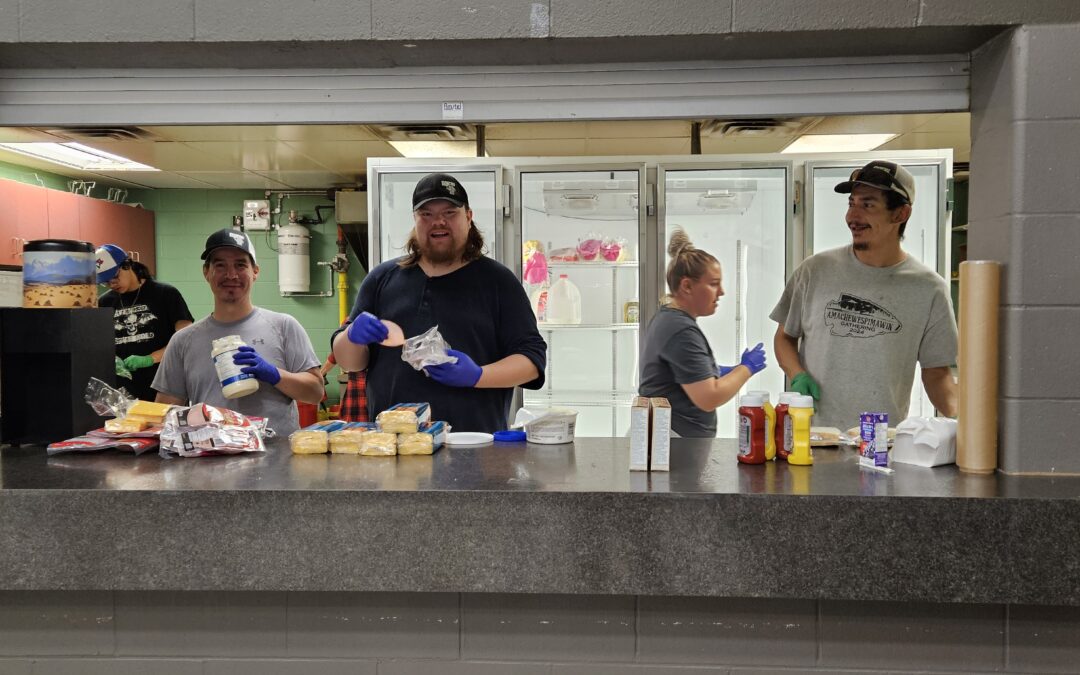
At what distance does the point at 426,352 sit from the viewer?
2.14 metres

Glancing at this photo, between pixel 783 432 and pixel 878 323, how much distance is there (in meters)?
0.96

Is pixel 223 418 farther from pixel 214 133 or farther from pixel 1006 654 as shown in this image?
pixel 214 133

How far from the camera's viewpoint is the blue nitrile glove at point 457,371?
86.0 inches

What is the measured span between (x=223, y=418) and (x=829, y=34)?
166 cm

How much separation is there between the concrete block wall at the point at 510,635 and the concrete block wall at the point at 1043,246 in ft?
1.18

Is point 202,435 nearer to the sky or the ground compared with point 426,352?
nearer to the ground

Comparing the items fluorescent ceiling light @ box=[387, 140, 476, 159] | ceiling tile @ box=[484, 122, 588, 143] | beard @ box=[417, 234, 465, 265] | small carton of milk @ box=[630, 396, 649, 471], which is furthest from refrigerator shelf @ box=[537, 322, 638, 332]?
small carton of milk @ box=[630, 396, 649, 471]

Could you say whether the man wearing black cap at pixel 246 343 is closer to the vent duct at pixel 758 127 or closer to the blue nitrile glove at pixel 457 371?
the blue nitrile glove at pixel 457 371

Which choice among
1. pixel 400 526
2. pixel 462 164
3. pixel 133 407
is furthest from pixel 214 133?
pixel 400 526

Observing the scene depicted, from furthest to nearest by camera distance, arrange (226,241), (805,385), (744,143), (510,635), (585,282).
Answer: (744,143)
(585,282)
(226,241)
(805,385)
(510,635)

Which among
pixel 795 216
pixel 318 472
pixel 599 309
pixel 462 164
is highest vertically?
pixel 462 164

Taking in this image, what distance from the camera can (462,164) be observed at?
4.32 m

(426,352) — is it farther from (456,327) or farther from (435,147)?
(435,147)

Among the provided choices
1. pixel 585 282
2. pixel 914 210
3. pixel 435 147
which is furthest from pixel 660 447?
pixel 435 147
